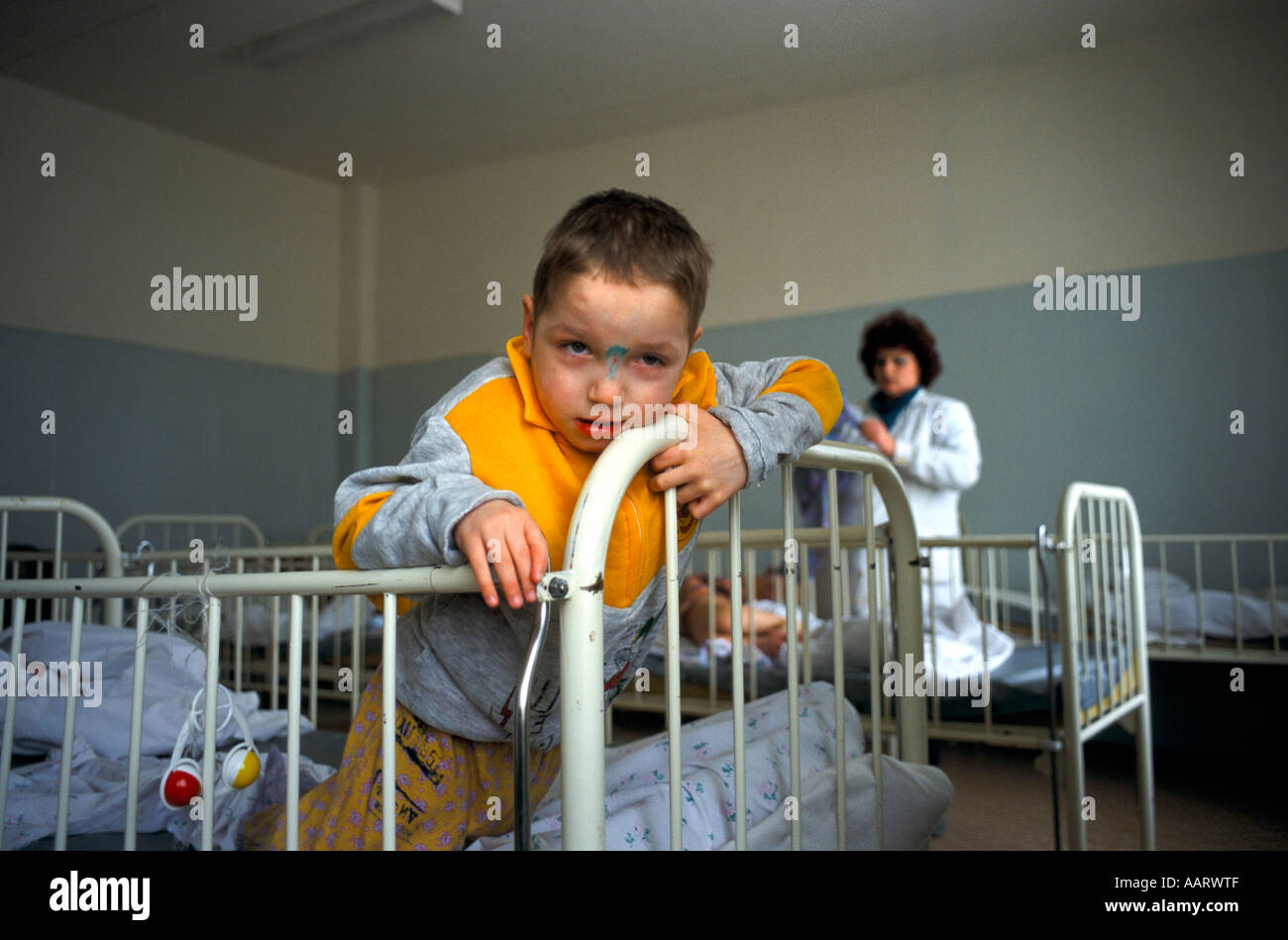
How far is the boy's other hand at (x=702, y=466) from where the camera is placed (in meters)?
0.90

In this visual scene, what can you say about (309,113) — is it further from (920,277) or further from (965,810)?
(965,810)

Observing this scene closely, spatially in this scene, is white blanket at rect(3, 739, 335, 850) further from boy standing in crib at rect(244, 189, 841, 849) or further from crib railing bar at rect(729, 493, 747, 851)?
crib railing bar at rect(729, 493, 747, 851)

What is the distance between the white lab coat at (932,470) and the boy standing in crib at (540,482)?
2.33 metres

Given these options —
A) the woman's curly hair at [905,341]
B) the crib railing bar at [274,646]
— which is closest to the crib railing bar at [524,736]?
the crib railing bar at [274,646]

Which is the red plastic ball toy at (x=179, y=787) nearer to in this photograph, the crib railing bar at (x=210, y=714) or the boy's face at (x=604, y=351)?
the crib railing bar at (x=210, y=714)

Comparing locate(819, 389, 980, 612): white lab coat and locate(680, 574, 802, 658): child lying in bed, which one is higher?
locate(819, 389, 980, 612): white lab coat

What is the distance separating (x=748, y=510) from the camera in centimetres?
487

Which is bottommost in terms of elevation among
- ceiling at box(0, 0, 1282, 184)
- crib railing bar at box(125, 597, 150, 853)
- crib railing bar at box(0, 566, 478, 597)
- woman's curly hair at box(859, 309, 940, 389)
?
crib railing bar at box(125, 597, 150, 853)

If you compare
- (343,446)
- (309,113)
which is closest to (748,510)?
(343,446)

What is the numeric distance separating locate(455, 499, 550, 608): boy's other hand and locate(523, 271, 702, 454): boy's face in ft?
0.58

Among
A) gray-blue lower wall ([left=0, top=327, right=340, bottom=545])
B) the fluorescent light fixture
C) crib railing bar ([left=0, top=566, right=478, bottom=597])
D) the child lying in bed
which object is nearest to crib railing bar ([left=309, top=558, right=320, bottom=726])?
crib railing bar ([left=0, top=566, right=478, bottom=597])

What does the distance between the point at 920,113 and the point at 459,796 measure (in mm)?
4228

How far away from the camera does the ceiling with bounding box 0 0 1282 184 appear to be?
3934 mm

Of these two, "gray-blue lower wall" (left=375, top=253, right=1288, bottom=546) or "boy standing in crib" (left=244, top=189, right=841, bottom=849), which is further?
"gray-blue lower wall" (left=375, top=253, right=1288, bottom=546)
